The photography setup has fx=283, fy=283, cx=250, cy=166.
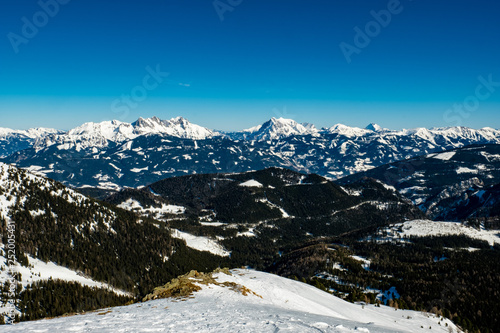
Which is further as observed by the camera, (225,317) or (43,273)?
(43,273)

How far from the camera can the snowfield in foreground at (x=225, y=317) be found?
22.6m

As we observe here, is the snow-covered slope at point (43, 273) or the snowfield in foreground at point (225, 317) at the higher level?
the snowfield in foreground at point (225, 317)

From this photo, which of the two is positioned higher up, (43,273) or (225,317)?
(225,317)

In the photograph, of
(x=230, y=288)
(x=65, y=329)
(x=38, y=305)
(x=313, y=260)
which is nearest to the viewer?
→ (x=65, y=329)

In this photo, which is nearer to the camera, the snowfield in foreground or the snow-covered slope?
the snowfield in foreground

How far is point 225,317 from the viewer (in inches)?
1021

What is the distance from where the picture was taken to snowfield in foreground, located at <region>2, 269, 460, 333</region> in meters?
22.6

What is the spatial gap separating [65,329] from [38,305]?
405ft

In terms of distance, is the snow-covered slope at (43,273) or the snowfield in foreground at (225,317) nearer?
the snowfield in foreground at (225,317)

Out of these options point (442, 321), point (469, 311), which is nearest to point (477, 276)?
point (469, 311)

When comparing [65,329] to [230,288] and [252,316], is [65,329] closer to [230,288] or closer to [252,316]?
[252,316]

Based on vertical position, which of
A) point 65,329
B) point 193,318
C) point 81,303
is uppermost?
point 65,329

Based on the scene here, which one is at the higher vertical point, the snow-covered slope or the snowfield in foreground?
the snowfield in foreground

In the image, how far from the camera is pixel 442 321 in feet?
163
